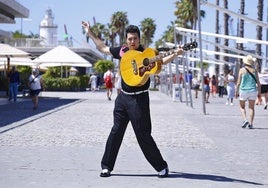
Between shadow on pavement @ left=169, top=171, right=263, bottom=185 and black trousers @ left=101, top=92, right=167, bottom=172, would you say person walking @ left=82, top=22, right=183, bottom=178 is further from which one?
shadow on pavement @ left=169, top=171, right=263, bottom=185

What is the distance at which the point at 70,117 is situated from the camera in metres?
15.9

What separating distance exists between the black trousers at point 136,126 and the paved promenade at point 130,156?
21cm

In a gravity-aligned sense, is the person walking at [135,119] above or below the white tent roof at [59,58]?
below

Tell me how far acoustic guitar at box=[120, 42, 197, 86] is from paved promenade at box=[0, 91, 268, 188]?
1.18 m

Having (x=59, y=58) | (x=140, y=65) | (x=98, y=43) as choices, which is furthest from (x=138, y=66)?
(x=59, y=58)

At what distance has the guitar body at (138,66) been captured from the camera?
21.5 feet

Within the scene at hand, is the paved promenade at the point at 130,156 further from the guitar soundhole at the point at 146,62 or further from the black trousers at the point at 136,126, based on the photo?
the guitar soundhole at the point at 146,62

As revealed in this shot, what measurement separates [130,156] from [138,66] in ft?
7.14

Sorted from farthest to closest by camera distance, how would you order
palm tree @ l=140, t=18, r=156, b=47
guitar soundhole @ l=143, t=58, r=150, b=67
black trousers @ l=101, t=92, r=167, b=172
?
1. palm tree @ l=140, t=18, r=156, b=47
2. black trousers @ l=101, t=92, r=167, b=172
3. guitar soundhole @ l=143, t=58, r=150, b=67

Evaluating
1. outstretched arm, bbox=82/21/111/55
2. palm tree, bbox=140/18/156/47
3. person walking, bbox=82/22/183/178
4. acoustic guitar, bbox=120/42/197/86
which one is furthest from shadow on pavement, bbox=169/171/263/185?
palm tree, bbox=140/18/156/47

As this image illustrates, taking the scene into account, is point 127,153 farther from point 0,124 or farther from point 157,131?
point 0,124

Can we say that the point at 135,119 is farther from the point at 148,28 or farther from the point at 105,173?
the point at 148,28

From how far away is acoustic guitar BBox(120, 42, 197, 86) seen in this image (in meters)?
6.51

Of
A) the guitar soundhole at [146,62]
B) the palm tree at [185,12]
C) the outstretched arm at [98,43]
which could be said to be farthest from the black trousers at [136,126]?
the palm tree at [185,12]
